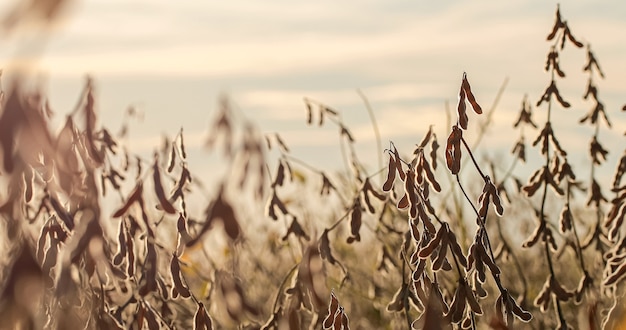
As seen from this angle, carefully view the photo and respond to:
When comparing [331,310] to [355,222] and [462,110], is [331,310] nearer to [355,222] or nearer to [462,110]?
[462,110]

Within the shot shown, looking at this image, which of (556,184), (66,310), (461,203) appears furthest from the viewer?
(461,203)

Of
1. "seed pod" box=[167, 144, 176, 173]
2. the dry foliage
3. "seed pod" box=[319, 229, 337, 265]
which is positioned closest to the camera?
the dry foliage

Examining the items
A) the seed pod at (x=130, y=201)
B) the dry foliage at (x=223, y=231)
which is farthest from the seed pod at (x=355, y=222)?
the seed pod at (x=130, y=201)

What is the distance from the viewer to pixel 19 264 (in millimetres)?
1727

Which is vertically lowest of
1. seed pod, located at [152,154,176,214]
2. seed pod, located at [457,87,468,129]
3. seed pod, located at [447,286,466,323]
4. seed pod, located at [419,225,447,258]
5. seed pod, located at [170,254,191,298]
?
seed pod, located at [447,286,466,323]

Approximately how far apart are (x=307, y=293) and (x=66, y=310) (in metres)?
0.89

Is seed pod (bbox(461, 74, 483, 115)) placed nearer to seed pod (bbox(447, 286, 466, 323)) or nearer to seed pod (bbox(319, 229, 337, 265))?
seed pod (bbox(447, 286, 466, 323))

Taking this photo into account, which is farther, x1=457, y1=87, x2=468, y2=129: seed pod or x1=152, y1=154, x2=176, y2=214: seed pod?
x1=457, y1=87, x2=468, y2=129: seed pod

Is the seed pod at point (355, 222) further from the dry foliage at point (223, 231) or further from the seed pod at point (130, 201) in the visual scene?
the seed pod at point (130, 201)

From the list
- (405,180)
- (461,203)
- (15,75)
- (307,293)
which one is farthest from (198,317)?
(461,203)

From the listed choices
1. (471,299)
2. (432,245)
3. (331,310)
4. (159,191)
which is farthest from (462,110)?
(159,191)

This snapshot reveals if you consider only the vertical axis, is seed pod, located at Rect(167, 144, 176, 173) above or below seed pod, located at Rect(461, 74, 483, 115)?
below

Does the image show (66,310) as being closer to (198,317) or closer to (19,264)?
(19,264)

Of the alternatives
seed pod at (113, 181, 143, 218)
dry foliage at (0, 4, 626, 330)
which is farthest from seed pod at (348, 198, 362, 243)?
seed pod at (113, 181, 143, 218)
